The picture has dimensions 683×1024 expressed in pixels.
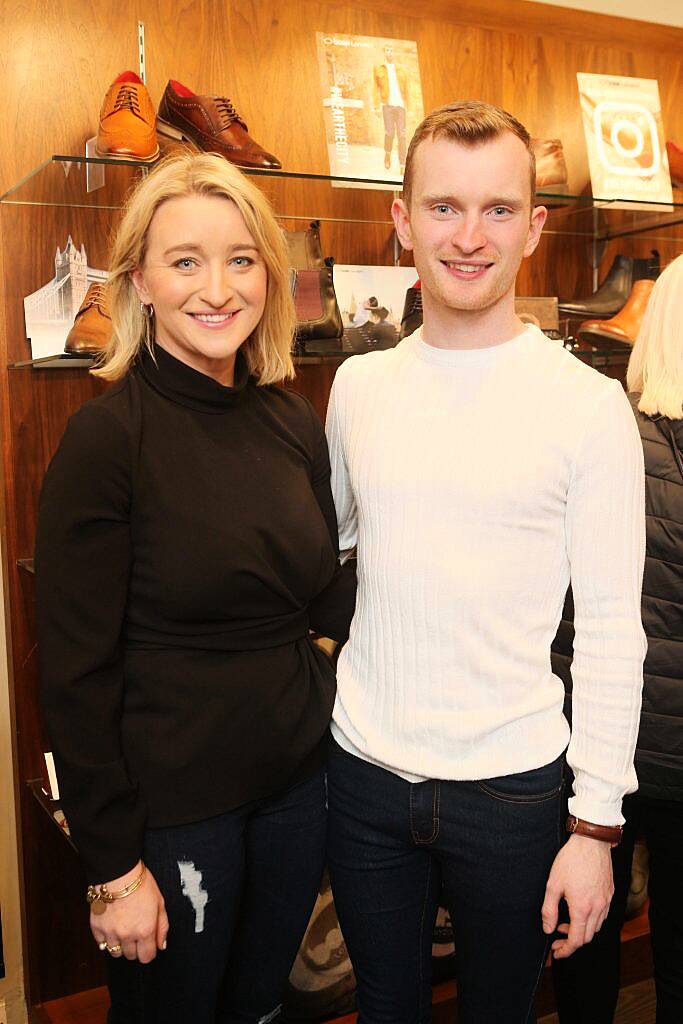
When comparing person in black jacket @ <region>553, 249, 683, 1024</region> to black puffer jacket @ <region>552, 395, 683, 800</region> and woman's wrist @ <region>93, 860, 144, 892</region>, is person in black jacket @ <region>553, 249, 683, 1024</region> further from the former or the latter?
woman's wrist @ <region>93, 860, 144, 892</region>

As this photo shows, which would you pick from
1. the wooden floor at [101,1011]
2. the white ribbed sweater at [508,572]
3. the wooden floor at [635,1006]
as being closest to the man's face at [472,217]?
the white ribbed sweater at [508,572]

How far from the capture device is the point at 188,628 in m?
1.54

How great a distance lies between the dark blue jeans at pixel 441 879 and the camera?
1.54 m

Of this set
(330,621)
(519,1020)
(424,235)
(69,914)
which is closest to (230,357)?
(424,235)

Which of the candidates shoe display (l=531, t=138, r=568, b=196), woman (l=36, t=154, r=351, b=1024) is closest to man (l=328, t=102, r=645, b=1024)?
woman (l=36, t=154, r=351, b=1024)

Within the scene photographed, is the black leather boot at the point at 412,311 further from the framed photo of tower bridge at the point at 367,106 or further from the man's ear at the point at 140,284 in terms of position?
the man's ear at the point at 140,284

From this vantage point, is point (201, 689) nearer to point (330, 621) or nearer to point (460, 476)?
point (330, 621)

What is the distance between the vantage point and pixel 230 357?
1.68m

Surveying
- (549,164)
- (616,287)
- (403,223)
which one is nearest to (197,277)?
(403,223)

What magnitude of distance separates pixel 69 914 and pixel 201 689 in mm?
1385

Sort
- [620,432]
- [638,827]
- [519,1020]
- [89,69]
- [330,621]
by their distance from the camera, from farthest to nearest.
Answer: [89,69]
[638,827]
[330,621]
[519,1020]
[620,432]

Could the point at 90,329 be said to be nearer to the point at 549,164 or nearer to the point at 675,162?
the point at 549,164

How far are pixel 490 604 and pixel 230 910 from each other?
2.02 feet

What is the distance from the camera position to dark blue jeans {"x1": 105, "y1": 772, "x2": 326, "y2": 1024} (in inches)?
60.5
